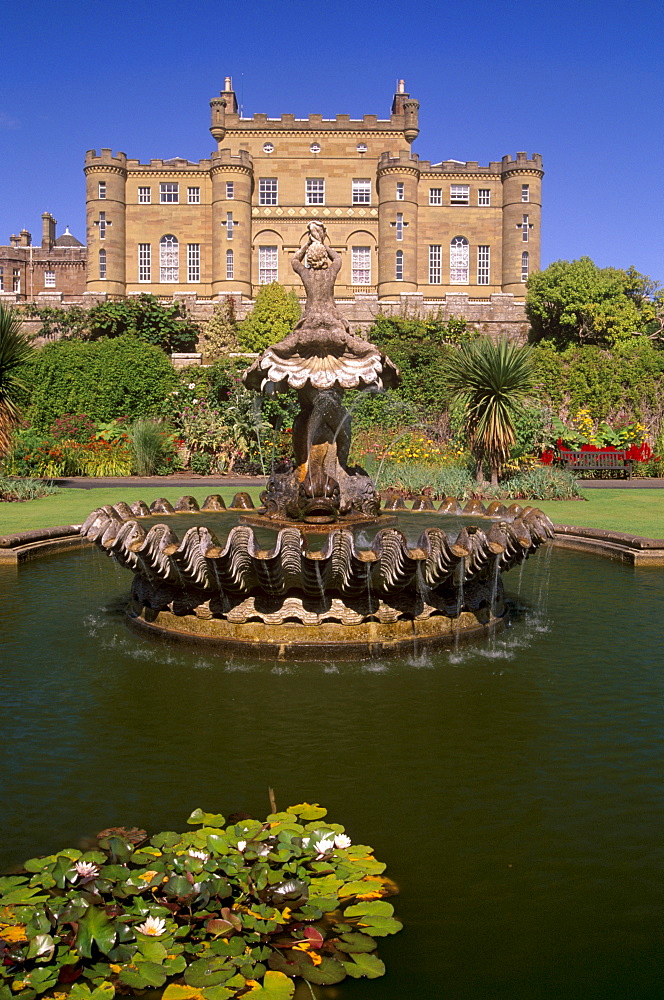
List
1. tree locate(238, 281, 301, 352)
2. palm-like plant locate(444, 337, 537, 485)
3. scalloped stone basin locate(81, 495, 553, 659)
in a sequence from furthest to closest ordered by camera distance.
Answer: tree locate(238, 281, 301, 352), palm-like plant locate(444, 337, 537, 485), scalloped stone basin locate(81, 495, 553, 659)

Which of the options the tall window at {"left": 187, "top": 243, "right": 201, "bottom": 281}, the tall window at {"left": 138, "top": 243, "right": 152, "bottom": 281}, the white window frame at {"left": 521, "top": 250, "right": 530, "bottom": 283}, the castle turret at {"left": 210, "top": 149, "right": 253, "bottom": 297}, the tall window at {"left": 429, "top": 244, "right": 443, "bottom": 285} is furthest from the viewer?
the tall window at {"left": 429, "top": 244, "right": 443, "bottom": 285}

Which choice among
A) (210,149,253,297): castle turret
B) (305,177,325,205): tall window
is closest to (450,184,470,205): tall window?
(305,177,325,205): tall window

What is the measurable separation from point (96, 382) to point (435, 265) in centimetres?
3135

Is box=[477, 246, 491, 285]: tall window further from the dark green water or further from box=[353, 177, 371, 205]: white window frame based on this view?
the dark green water

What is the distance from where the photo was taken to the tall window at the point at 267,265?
52000 mm

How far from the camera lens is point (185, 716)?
15.1 feet

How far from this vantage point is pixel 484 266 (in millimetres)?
53875

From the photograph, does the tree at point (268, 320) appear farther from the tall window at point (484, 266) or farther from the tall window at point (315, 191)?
the tall window at point (484, 266)

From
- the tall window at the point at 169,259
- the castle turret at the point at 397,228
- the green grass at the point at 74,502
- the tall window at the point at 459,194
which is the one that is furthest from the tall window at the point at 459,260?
the green grass at the point at 74,502

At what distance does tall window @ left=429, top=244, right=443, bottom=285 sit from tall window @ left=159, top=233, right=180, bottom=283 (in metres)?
16.0

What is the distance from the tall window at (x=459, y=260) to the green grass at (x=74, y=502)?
127 ft

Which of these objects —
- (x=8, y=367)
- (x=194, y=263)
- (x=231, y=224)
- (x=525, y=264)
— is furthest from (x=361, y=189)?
(x=8, y=367)

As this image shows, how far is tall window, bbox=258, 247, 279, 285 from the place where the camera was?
5200cm

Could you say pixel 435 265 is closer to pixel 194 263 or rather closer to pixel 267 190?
pixel 267 190
